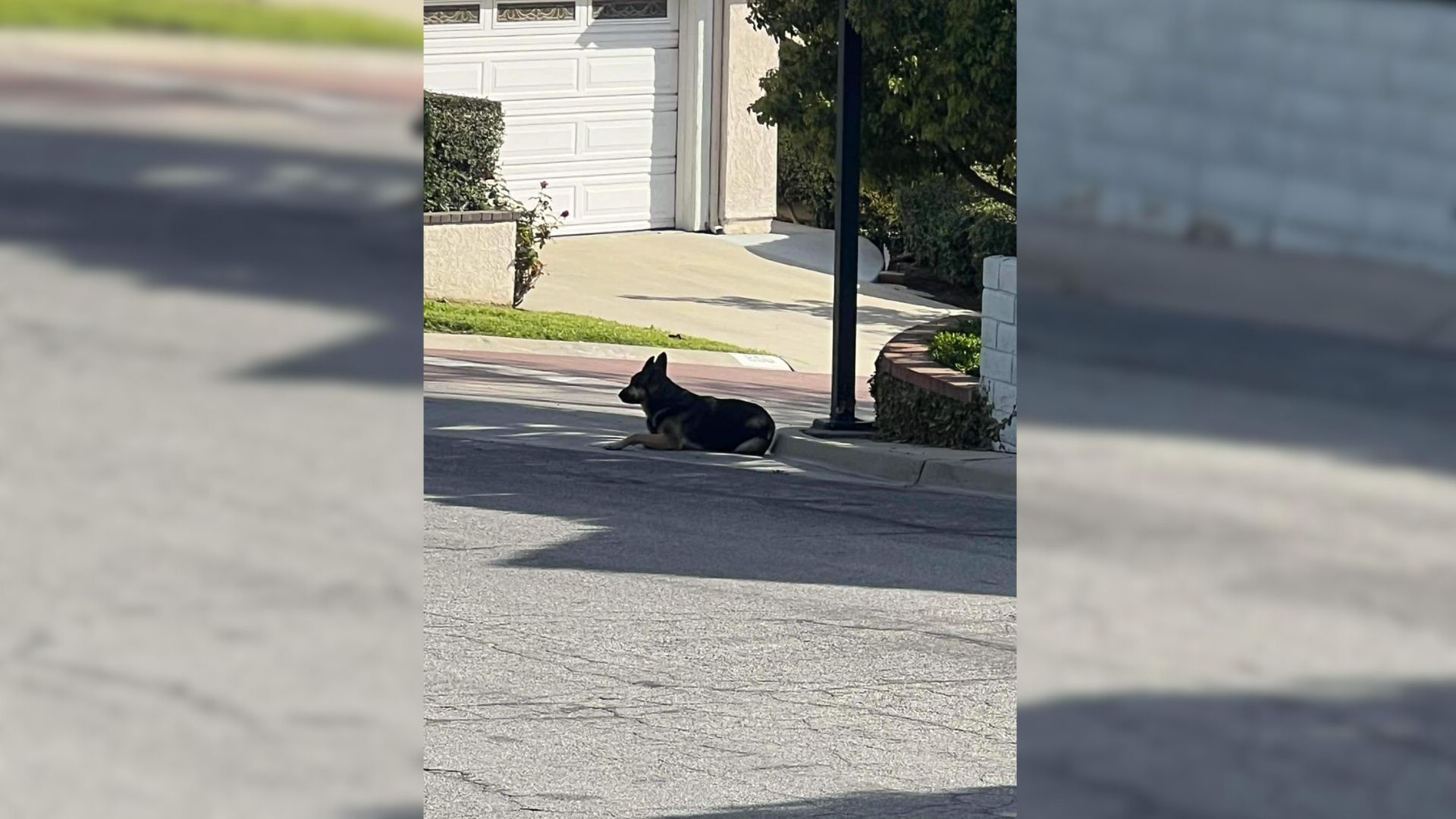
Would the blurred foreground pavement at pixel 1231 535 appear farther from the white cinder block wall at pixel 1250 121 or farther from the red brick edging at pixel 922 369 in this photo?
the red brick edging at pixel 922 369

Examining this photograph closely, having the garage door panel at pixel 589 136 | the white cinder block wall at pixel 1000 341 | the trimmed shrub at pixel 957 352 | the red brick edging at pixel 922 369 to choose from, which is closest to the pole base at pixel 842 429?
the red brick edging at pixel 922 369

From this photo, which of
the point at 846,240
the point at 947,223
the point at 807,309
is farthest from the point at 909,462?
the point at 947,223

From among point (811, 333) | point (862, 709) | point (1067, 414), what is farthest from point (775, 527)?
point (811, 333)

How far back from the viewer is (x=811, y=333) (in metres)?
19.9

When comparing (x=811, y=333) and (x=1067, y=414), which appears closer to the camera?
(x=1067, y=414)

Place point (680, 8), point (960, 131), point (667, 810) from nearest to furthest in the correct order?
point (667, 810), point (960, 131), point (680, 8)

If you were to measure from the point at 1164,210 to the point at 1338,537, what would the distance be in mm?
437

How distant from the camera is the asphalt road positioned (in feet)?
19.6

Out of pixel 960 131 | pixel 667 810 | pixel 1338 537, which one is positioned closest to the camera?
pixel 1338 537

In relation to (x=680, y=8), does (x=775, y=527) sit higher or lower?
lower

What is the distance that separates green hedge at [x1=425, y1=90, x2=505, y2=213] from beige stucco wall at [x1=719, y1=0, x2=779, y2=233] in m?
4.59

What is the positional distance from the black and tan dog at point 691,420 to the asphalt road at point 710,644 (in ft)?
1.70

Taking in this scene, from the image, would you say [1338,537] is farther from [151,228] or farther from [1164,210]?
[151,228]

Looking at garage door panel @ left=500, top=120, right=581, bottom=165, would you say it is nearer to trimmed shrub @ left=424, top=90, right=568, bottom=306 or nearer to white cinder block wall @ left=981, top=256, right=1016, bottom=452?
trimmed shrub @ left=424, top=90, right=568, bottom=306
